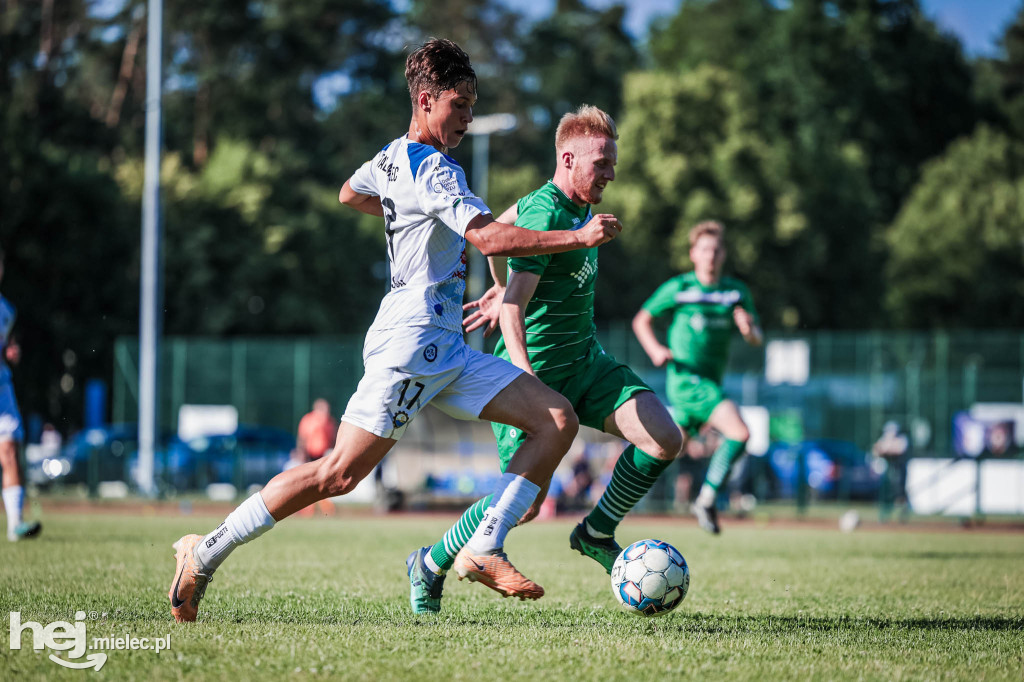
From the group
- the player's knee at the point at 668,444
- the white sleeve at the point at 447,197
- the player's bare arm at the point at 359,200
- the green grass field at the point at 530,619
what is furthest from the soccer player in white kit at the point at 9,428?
the player's knee at the point at 668,444

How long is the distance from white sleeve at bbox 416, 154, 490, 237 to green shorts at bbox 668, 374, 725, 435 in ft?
17.2

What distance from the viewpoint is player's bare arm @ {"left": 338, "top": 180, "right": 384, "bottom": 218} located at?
5.51 meters

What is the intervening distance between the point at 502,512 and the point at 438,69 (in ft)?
6.41

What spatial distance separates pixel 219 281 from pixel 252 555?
28.5m

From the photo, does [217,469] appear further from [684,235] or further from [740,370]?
[684,235]

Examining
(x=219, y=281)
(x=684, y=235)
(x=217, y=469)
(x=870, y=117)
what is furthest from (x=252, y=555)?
(x=870, y=117)

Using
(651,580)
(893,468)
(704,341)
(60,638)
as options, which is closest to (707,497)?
(704,341)

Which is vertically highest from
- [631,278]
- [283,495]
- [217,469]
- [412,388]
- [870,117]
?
[870,117]

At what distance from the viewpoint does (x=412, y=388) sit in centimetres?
505

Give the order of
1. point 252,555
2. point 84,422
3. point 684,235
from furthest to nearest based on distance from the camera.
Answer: point 684,235, point 84,422, point 252,555

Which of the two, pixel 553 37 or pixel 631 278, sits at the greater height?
pixel 553 37

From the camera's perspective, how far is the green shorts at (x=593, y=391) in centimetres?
604

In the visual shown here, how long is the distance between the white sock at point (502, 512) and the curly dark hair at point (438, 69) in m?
1.75

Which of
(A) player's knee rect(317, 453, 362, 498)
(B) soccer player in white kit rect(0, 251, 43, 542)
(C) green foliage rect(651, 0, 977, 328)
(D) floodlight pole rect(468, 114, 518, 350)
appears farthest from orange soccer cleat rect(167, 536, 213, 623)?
(C) green foliage rect(651, 0, 977, 328)
